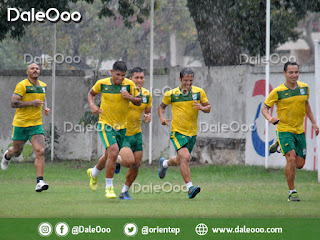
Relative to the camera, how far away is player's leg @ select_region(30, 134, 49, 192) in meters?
13.5

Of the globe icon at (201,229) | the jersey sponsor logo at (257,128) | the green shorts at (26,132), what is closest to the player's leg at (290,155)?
the globe icon at (201,229)

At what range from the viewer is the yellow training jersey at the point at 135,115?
1329cm

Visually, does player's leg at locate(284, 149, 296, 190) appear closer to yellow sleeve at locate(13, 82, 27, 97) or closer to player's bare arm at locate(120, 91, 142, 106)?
player's bare arm at locate(120, 91, 142, 106)

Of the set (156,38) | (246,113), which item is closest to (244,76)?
(246,113)

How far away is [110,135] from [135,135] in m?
0.96

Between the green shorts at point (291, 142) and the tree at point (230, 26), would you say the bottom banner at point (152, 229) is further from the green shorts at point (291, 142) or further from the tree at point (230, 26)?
the tree at point (230, 26)

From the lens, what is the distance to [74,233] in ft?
27.9

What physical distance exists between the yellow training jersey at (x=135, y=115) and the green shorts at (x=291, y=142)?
7.91ft

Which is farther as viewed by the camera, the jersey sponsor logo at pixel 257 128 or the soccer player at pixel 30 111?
the jersey sponsor logo at pixel 257 128

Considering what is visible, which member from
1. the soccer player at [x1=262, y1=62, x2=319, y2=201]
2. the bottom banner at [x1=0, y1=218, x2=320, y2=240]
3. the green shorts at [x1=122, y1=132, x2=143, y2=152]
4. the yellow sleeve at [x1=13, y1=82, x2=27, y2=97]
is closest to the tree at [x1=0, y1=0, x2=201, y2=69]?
the yellow sleeve at [x1=13, y1=82, x2=27, y2=97]

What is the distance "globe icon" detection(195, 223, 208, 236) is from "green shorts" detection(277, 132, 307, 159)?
13.1 feet

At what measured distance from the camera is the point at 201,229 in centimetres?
869

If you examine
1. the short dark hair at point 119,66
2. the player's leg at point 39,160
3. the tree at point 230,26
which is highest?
the tree at point 230,26

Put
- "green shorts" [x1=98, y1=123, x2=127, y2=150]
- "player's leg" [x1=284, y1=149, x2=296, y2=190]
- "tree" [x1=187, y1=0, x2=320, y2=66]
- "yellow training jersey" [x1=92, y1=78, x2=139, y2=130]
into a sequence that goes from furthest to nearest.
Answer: "tree" [x1=187, y1=0, x2=320, y2=66] < "yellow training jersey" [x1=92, y1=78, x2=139, y2=130] < "player's leg" [x1=284, y1=149, x2=296, y2=190] < "green shorts" [x1=98, y1=123, x2=127, y2=150]
